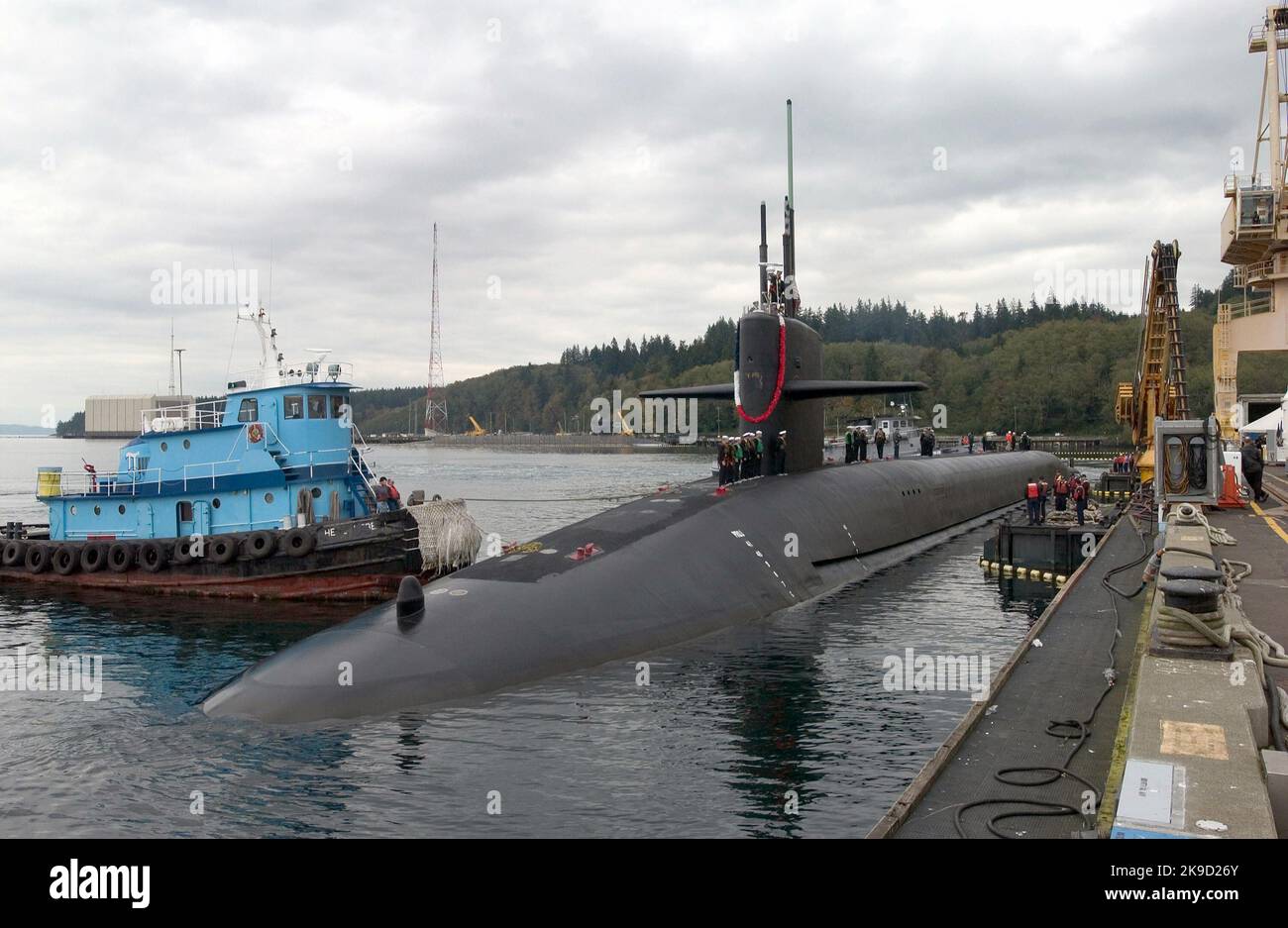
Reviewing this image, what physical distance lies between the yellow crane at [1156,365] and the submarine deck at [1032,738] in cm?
1875

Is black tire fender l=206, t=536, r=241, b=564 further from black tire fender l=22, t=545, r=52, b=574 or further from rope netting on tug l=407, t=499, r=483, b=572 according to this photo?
black tire fender l=22, t=545, r=52, b=574

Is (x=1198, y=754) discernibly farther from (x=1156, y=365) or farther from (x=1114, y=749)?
(x=1156, y=365)

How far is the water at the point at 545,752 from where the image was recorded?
32.1 feet

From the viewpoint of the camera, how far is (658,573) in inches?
647

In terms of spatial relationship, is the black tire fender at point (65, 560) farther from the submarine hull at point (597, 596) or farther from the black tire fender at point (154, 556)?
the submarine hull at point (597, 596)

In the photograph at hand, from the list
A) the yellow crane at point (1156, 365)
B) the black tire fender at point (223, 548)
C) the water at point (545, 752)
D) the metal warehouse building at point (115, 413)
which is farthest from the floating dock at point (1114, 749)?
the metal warehouse building at point (115, 413)

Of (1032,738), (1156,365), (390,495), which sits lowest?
(1032,738)

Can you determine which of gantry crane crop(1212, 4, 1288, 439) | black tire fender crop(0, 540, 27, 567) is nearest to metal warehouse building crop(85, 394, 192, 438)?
black tire fender crop(0, 540, 27, 567)

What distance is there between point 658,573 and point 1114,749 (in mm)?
8760

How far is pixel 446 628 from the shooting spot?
1345 centimetres

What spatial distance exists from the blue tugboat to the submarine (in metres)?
6.69

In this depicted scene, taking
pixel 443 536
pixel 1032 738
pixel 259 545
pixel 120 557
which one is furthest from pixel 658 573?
pixel 120 557

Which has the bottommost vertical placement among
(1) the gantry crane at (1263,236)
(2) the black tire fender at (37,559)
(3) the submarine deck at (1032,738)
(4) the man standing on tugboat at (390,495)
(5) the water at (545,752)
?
(5) the water at (545,752)

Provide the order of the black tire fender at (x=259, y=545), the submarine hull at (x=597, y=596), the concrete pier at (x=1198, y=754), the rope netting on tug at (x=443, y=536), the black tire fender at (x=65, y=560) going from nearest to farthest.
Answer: the concrete pier at (x=1198, y=754) < the submarine hull at (x=597, y=596) < the black tire fender at (x=259, y=545) < the rope netting on tug at (x=443, y=536) < the black tire fender at (x=65, y=560)
